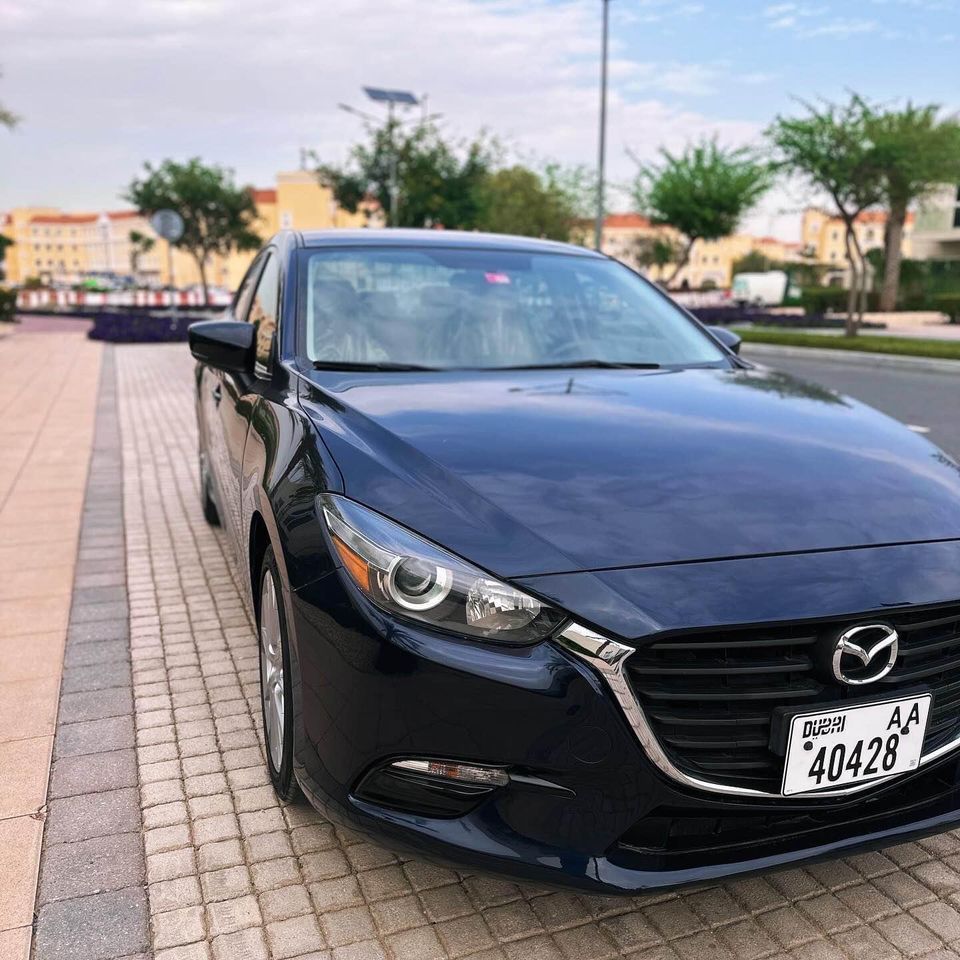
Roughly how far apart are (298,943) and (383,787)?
49 centimetres

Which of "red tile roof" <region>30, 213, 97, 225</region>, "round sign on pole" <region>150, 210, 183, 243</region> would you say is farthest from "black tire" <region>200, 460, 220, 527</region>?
"red tile roof" <region>30, 213, 97, 225</region>

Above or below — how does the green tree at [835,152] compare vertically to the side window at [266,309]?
above

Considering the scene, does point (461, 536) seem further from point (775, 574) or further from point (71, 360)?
point (71, 360)

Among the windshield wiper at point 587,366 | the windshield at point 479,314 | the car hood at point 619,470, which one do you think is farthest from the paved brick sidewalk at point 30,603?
the windshield wiper at point 587,366

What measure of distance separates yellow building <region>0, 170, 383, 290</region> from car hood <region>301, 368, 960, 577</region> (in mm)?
98192

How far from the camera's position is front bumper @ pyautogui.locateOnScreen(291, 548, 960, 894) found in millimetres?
1732

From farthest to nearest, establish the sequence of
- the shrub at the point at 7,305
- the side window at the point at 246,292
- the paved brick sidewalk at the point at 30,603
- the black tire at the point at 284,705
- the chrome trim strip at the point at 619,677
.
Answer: the shrub at the point at 7,305
the side window at the point at 246,292
the paved brick sidewalk at the point at 30,603
the black tire at the point at 284,705
the chrome trim strip at the point at 619,677

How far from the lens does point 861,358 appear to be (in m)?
16.5

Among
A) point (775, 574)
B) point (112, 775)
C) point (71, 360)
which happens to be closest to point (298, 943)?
point (112, 775)

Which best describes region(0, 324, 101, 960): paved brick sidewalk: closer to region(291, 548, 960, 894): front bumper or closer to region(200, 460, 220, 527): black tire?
region(200, 460, 220, 527): black tire

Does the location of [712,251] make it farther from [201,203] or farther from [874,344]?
[874,344]

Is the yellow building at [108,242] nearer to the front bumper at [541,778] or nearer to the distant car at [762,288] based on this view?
the distant car at [762,288]

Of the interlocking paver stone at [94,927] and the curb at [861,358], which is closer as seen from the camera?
the interlocking paver stone at [94,927]

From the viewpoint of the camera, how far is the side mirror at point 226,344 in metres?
3.13
